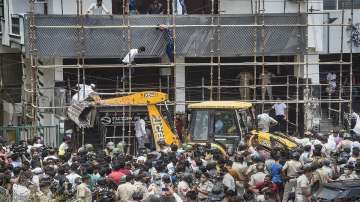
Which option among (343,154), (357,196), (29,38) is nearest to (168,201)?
(357,196)

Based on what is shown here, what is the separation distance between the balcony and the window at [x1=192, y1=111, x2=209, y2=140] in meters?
5.19

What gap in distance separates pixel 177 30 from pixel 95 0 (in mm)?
3225

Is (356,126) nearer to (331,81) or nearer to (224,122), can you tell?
(331,81)

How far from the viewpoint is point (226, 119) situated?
879 inches

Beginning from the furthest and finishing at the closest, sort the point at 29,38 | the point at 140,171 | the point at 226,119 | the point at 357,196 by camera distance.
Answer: the point at 29,38 < the point at 226,119 < the point at 140,171 < the point at 357,196

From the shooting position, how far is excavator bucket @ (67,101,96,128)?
80.9ft

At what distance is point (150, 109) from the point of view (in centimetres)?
2431

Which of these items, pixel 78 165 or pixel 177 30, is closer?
pixel 78 165

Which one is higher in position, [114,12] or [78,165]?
[114,12]

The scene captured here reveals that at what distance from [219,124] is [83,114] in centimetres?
442

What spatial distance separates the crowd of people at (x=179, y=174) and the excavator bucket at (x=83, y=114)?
3.38m

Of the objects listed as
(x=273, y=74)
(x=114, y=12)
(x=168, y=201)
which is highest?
(x=114, y=12)

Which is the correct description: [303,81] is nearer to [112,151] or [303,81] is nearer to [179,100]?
[179,100]

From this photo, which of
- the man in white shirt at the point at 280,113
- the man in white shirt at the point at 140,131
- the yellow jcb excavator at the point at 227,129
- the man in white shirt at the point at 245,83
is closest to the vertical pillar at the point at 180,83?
the man in white shirt at the point at 245,83
